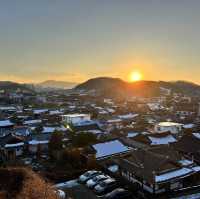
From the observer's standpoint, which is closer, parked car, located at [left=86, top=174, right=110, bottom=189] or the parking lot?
the parking lot

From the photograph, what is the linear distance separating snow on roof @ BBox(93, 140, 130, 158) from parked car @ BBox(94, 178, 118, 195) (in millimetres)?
4626

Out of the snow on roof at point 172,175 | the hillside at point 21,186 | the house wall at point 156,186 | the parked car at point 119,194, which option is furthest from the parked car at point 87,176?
the hillside at point 21,186

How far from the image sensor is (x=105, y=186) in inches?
566

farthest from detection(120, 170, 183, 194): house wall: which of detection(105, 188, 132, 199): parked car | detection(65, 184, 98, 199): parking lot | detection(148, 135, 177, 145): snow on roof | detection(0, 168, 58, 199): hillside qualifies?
detection(148, 135, 177, 145): snow on roof

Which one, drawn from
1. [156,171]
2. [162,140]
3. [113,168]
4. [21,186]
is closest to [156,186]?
[156,171]

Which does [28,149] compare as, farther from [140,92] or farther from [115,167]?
[140,92]

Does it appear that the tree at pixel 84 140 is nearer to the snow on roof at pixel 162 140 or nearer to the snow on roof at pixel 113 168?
the snow on roof at pixel 113 168

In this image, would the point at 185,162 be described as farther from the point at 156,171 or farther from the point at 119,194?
the point at 119,194

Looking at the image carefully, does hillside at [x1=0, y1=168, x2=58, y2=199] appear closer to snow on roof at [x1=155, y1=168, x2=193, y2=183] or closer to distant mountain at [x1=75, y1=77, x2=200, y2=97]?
snow on roof at [x1=155, y1=168, x2=193, y2=183]

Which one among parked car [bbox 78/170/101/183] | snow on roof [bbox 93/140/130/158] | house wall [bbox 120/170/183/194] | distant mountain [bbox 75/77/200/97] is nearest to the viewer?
house wall [bbox 120/170/183/194]

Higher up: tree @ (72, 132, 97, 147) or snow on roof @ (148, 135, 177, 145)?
tree @ (72, 132, 97, 147)

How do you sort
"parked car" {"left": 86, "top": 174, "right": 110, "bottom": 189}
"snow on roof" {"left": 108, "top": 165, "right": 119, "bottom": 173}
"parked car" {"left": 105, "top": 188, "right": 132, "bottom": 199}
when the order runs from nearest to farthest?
"parked car" {"left": 105, "top": 188, "right": 132, "bottom": 199} < "parked car" {"left": 86, "top": 174, "right": 110, "bottom": 189} < "snow on roof" {"left": 108, "top": 165, "right": 119, "bottom": 173}

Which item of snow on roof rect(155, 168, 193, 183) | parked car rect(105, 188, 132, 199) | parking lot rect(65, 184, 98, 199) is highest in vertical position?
snow on roof rect(155, 168, 193, 183)

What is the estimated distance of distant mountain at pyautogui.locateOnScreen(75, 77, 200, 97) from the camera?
115 meters
